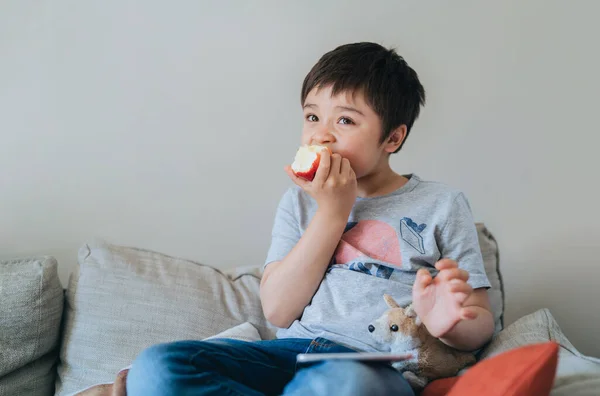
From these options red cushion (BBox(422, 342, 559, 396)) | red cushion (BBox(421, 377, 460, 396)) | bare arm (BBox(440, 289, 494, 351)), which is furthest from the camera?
bare arm (BBox(440, 289, 494, 351))

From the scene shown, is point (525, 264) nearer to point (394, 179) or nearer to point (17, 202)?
point (394, 179)

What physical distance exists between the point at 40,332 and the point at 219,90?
0.82m

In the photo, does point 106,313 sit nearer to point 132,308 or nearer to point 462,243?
point 132,308

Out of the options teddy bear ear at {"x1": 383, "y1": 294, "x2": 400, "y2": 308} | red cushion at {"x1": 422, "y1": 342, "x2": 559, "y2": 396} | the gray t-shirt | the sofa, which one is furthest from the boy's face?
red cushion at {"x1": 422, "y1": 342, "x2": 559, "y2": 396}

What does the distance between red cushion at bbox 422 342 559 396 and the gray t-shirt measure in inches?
11.6

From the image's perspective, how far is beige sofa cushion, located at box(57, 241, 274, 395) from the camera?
4.51ft

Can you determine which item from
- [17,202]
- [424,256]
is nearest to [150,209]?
[17,202]

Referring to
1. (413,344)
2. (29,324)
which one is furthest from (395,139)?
(29,324)

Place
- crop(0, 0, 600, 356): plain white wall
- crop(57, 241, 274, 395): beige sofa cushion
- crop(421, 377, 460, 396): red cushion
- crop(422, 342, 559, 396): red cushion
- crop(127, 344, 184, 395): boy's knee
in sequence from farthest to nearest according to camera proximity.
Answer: crop(0, 0, 600, 356): plain white wall → crop(57, 241, 274, 395): beige sofa cushion → crop(421, 377, 460, 396): red cushion → crop(127, 344, 184, 395): boy's knee → crop(422, 342, 559, 396): red cushion

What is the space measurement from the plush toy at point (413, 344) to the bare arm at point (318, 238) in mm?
156

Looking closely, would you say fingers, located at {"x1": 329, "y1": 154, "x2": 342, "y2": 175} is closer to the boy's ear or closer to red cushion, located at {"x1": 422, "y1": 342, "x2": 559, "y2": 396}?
the boy's ear

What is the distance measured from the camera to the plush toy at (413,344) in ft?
3.52

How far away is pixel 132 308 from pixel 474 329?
75 centimetres

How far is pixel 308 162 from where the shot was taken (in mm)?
1204
